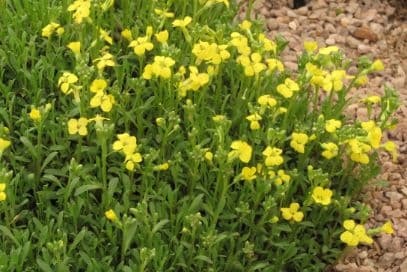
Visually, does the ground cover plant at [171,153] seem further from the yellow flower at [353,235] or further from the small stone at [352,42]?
the small stone at [352,42]

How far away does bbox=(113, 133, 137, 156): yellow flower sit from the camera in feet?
9.05

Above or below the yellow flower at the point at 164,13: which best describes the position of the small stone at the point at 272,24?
below

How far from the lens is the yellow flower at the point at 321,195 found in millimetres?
2865

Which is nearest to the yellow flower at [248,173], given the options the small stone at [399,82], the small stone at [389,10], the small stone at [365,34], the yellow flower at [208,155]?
the yellow flower at [208,155]

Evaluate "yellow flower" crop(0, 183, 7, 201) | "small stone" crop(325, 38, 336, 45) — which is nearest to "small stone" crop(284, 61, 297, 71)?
"small stone" crop(325, 38, 336, 45)

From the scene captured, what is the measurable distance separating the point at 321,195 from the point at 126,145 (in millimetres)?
762

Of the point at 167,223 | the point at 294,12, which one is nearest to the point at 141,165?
the point at 167,223

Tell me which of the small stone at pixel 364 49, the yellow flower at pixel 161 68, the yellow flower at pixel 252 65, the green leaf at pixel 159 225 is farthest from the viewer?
the small stone at pixel 364 49

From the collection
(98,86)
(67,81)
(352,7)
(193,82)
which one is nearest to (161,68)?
(193,82)

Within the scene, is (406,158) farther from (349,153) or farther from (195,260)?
(195,260)

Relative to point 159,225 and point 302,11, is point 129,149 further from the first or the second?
point 302,11

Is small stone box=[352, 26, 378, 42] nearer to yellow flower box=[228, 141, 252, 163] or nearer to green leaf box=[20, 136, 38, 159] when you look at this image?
yellow flower box=[228, 141, 252, 163]

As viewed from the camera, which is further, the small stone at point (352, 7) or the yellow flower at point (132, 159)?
the small stone at point (352, 7)

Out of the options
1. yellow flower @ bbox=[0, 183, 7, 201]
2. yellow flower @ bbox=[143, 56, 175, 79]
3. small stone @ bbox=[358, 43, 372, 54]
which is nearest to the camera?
yellow flower @ bbox=[0, 183, 7, 201]
